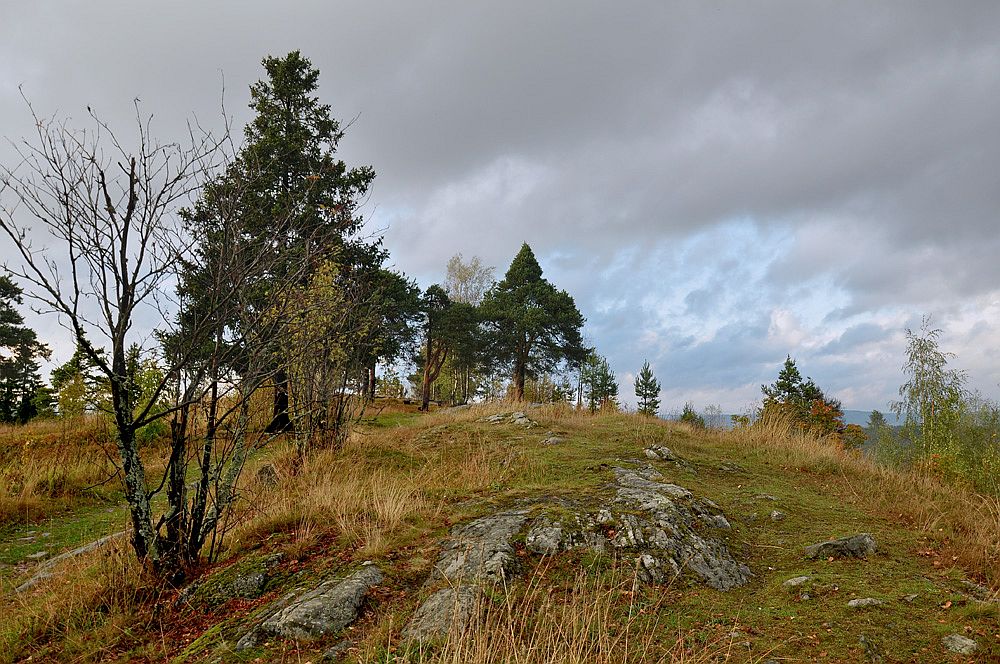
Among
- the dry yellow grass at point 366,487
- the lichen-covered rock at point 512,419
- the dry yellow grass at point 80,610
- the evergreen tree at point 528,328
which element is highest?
the evergreen tree at point 528,328

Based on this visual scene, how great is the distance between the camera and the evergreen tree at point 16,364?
25141 mm

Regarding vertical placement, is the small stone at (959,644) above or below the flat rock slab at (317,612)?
below

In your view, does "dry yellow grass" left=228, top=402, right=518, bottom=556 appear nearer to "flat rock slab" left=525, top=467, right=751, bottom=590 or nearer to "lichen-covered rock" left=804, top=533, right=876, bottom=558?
"flat rock slab" left=525, top=467, right=751, bottom=590

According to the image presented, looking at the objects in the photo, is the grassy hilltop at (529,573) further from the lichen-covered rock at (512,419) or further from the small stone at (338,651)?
the lichen-covered rock at (512,419)

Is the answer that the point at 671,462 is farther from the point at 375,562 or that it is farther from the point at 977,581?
the point at 375,562

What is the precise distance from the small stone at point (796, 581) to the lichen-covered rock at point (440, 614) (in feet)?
8.67

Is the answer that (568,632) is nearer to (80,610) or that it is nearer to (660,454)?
(80,610)

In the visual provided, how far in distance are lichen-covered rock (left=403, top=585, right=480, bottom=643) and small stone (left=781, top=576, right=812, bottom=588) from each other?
264 cm

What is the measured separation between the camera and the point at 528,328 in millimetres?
29453

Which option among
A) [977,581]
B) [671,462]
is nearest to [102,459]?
[671,462]

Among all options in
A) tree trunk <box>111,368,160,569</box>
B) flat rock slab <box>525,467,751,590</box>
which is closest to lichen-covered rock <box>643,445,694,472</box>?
flat rock slab <box>525,467,751,590</box>

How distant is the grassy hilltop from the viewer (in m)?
3.53

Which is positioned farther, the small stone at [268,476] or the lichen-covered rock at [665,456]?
the lichen-covered rock at [665,456]

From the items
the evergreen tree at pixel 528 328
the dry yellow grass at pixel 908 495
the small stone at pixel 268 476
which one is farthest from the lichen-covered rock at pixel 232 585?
the evergreen tree at pixel 528 328
